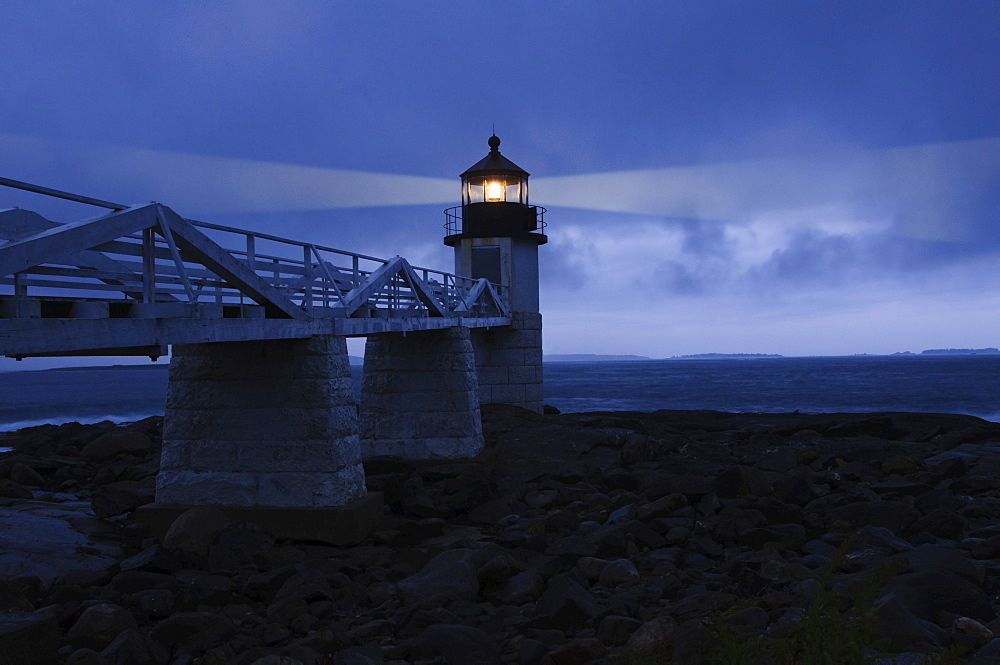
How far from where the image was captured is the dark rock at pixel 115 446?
674 inches

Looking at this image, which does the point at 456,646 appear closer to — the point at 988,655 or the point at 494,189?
the point at 988,655

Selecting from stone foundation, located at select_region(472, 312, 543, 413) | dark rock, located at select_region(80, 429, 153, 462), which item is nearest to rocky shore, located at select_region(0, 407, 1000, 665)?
dark rock, located at select_region(80, 429, 153, 462)

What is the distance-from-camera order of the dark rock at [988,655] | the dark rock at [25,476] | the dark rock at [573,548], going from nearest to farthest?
the dark rock at [988,655] < the dark rock at [573,548] < the dark rock at [25,476]

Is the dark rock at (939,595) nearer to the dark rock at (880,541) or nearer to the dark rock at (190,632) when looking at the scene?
the dark rock at (880,541)

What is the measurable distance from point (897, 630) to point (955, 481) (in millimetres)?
7689

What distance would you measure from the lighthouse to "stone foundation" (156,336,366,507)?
43.8ft

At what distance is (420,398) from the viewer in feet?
53.7

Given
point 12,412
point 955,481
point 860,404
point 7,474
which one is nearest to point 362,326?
point 7,474

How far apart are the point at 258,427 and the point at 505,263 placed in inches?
588

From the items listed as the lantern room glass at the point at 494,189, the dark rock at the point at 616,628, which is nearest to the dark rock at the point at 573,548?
the dark rock at the point at 616,628

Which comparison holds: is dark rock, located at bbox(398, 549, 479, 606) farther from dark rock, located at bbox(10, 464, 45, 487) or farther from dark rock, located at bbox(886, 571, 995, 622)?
dark rock, located at bbox(10, 464, 45, 487)

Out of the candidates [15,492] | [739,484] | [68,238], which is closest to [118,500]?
[15,492]

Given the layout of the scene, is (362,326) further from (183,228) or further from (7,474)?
(7,474)

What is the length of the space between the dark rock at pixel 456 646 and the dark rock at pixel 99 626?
2823mm
